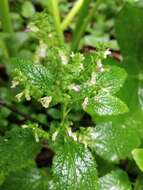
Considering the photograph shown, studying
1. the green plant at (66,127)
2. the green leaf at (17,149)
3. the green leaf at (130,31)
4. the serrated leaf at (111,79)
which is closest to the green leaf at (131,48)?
the green leaf at (130,31)

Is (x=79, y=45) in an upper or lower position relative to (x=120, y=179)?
upper

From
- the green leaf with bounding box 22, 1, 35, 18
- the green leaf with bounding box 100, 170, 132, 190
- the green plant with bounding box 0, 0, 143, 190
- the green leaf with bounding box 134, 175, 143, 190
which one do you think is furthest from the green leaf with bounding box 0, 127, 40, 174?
the green leaf with bounding box 22, 1, 35, 18

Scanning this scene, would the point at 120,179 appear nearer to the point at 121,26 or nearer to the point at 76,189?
the point at 76,189

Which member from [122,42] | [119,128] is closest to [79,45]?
[122,42]

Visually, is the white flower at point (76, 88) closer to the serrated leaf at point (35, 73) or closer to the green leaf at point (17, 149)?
the serrated leaf at point (35, 73)

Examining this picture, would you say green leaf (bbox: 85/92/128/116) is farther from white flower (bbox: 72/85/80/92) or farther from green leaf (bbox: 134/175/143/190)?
green leaf (bbox: 134/175/143/190)
